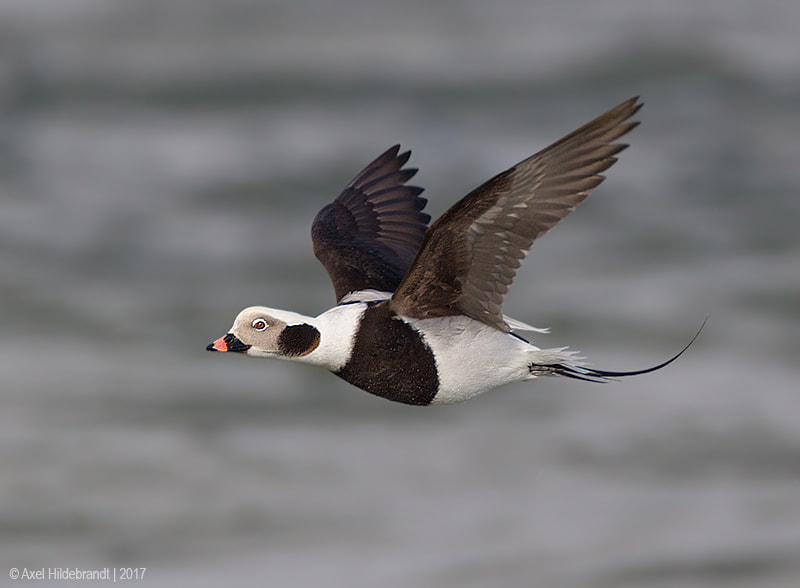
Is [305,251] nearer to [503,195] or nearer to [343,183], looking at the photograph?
[343,183]

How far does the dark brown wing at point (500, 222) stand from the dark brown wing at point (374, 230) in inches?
34.1

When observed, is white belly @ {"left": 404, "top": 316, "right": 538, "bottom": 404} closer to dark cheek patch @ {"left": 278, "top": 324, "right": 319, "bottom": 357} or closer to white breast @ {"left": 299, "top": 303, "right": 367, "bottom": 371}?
white breast @ {"left": 299, "top": 303, "right": 367, "bottom": 371}

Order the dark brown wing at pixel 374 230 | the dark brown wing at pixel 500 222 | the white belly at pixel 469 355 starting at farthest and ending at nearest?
the dark brown wing at pixel 374 230, the white belly at pixel 469 355, the dark brown wing at pixel 500 222

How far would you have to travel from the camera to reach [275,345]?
510cm

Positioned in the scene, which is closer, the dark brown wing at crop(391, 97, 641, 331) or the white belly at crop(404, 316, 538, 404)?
the dark brown wing at crop(391, 97, 641, 331)

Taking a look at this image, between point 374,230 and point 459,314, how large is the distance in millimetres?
1340

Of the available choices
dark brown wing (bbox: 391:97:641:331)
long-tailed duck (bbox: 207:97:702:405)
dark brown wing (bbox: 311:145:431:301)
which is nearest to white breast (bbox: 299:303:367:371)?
long-tailed duck (bbox: 207:97:702:405)

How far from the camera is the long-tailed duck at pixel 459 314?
14.7ft

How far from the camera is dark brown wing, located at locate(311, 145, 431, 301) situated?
231 inches

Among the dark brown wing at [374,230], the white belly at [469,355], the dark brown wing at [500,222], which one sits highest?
the dark brown wing at [374,230]

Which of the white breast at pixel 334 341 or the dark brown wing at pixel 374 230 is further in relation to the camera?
the dark brown wing at pixel 374 230

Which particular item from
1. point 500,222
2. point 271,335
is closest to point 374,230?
point 271,335

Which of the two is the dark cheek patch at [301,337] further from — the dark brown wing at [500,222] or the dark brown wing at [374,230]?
the dark brown wing at [374,230]

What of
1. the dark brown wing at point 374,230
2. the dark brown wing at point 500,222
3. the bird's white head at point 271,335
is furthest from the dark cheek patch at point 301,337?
the dark brown wing at point 374,230
